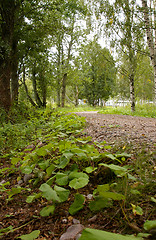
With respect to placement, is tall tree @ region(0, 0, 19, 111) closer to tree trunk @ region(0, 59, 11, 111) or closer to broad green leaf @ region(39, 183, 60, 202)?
tree trunk @ region(0, 59, 11, 111)

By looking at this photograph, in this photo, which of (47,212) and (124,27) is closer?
(47,212)

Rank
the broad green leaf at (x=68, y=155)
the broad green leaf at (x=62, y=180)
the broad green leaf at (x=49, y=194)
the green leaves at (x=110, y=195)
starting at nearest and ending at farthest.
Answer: the green leaves at (x=110, y=195)
the broad green leaf at (x=49, y=194)
the broad green leaf at (x=62, y=180)
the broad green leaf at (x=68, y=155)

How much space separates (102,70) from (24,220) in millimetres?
10010

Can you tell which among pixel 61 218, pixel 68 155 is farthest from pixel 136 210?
pixel 68 155

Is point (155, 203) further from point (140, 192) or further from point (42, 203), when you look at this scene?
point (42, 203)

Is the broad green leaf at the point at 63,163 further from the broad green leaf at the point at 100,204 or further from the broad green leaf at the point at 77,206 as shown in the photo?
the broad green leaf at the point at 100,204

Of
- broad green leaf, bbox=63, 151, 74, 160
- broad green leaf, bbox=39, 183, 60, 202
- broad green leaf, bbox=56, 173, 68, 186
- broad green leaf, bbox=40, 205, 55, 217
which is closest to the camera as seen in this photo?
broad green leaf, bbox=39, 183, 60, 202

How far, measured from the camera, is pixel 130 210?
1.25 m

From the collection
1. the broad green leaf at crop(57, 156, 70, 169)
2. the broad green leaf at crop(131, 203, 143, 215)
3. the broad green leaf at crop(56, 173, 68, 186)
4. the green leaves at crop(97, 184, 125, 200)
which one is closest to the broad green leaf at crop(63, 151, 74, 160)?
the broad green leaf at crop(57, 156, 70, 169)

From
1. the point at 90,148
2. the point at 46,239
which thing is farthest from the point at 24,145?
the point at 46,239

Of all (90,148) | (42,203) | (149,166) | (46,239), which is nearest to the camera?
(46,239)

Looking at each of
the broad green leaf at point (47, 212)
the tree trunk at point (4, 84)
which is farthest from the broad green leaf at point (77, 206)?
the tree trunk at point (4, 84)

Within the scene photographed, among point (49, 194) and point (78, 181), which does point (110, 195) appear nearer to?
point (78, 181)

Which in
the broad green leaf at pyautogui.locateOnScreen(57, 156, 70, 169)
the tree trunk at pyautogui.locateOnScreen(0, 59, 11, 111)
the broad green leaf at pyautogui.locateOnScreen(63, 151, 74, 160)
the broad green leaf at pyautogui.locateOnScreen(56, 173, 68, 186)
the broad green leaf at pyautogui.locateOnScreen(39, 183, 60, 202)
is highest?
the tree trunk at pyautogui.locateOnScreen(0, 59, 11, 111)
